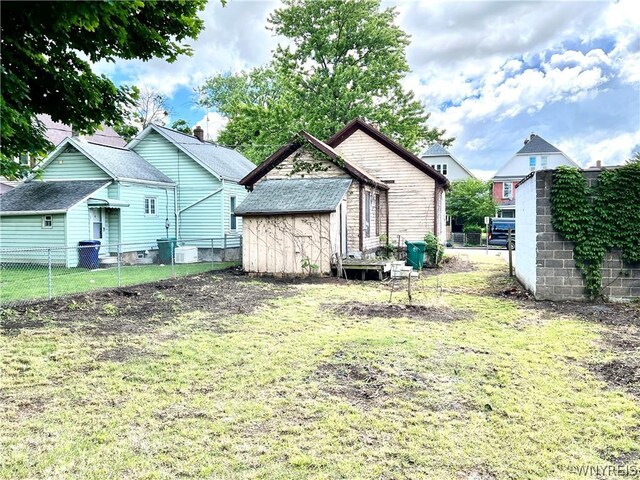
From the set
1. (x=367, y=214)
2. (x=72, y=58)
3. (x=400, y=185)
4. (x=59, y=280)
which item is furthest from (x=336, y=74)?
(x=72, y=58)

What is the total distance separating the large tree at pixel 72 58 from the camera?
4.81 m

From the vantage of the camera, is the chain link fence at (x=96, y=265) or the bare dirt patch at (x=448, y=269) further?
the bare dirt patch at (x=448, y=269)

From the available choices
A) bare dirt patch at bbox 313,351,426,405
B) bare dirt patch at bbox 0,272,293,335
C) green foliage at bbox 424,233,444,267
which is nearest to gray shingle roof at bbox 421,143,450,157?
green foliage at bbox 424,233,444,267

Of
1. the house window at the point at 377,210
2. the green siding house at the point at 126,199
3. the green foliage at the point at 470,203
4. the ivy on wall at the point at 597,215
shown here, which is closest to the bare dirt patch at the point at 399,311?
the ivy on wall at the point at 597,215

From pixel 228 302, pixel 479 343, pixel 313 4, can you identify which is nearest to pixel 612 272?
pixel 479 343

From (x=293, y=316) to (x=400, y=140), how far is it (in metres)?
23.2

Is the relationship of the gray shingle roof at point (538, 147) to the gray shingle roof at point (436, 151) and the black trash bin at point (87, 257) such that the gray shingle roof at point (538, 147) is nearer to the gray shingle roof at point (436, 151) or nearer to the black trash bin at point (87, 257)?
the gray shingle roof at point (436, 151)

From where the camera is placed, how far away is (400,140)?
29.3 meters

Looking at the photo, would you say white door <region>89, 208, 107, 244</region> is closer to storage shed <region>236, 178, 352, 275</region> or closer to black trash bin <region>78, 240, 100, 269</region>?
Result: black trash bin <region>78, 240, 100, 269</region>

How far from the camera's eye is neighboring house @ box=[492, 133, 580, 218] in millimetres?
46125

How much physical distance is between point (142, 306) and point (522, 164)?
151 ft

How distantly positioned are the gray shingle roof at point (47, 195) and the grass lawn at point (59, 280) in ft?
8.27

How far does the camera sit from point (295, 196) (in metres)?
15.4

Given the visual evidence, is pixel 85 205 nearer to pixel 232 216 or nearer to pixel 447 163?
pixel 232 216
